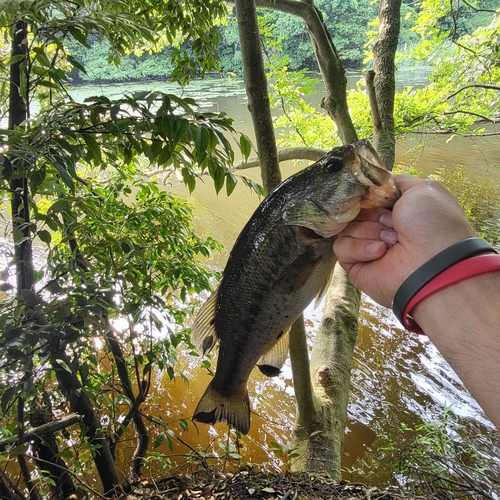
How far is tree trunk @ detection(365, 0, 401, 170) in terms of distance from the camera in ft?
14.1

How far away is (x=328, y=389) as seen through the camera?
3.43 metres

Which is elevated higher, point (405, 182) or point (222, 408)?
point (405, 182)

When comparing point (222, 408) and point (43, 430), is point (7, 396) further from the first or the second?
point (222, 408)

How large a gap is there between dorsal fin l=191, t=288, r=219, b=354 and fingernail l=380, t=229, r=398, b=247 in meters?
0.87

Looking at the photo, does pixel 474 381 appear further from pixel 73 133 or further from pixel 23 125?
pixel 23 125

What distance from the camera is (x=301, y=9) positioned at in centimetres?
402

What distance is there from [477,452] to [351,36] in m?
27.1

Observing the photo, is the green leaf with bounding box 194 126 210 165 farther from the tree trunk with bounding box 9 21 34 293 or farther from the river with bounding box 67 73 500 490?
the river with bounding box 67 73 500 490

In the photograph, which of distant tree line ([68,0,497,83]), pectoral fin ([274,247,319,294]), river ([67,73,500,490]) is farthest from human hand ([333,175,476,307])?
distant tree line ([68,0,497,83])

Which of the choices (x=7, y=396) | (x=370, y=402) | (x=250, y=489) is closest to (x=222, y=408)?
(x=250, y=489)

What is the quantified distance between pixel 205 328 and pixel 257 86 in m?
1.37

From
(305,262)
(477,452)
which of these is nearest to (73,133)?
(305,262)

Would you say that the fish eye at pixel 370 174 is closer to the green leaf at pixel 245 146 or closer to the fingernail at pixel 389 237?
the fingernail at pixel 389 237

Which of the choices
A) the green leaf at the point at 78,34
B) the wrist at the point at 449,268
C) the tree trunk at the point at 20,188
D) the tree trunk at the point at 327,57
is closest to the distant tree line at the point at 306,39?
the tree trunk at the point at 327,57
